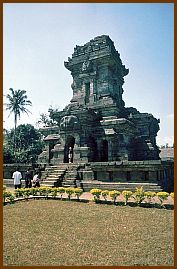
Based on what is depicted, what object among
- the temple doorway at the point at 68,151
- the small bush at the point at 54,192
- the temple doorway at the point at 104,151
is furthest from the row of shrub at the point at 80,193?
the temple doorway at the point at 104,151

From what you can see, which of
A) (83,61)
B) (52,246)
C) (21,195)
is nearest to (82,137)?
(21,195)

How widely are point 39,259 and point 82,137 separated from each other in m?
13.6

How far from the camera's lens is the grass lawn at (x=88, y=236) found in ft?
15.4

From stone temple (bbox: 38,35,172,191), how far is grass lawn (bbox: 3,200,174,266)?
521 centimetres

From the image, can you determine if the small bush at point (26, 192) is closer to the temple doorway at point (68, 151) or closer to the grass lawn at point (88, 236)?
the grass lawn at point (88, 236)

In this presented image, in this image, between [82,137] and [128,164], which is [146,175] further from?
[82,137]

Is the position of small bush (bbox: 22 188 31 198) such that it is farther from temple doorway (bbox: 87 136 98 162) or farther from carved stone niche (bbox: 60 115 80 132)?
carved stone niche (bbox: 60 115 80 132)

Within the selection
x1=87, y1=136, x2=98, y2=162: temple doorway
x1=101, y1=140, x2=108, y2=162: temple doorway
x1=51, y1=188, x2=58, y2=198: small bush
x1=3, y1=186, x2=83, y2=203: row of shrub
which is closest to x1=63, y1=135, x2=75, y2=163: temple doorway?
x1=87, y1=136, x2=98, y2=162: temple doorway

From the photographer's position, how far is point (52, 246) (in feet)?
17.5

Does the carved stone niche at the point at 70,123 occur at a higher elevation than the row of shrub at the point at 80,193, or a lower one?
higher

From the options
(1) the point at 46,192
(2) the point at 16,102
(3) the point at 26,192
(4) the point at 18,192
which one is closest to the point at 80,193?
(1) the point at 46,192

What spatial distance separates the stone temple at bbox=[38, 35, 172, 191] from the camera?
1456cm

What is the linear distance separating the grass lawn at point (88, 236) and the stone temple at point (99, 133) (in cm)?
521

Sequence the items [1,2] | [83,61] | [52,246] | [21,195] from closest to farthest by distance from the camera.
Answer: [1,2]
[52,246]
[21,195]
[83,61]
